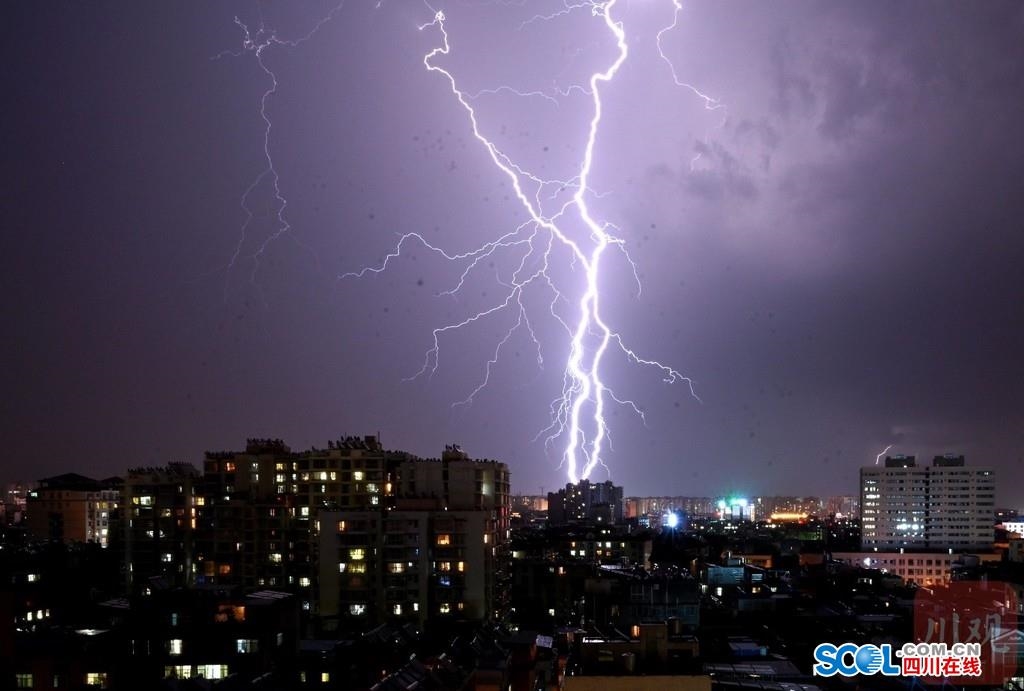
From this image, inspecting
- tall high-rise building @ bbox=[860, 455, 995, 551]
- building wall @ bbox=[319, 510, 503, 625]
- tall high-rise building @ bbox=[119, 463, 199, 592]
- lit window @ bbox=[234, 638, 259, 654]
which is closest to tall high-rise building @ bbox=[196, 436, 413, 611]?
tall high-rise building @ bbox=[119, 463, 199, 592]

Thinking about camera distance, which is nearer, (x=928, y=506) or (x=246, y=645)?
(x=246, y=645)

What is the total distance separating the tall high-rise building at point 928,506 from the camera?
4259 centimetres

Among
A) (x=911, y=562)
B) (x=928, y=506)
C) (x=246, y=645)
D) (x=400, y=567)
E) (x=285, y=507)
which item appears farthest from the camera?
(x=928, y=506)

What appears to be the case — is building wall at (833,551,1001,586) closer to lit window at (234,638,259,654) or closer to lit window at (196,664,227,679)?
lit window at (234,638,259,654)

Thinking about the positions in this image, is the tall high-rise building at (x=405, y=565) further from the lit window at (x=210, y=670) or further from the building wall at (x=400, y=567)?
the lit window at (x=210, y=670)

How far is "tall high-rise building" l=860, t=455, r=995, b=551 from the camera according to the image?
42594 mm

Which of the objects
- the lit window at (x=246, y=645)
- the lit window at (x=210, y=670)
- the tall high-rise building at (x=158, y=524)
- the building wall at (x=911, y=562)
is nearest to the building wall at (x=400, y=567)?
the lit window at (x=246, y=645)

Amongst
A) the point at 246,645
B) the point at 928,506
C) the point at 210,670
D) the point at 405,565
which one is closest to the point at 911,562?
the point at 928,506

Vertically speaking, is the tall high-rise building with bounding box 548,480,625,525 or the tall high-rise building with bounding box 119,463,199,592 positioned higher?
the tall high-rise building with bounding box 119,463,199,592

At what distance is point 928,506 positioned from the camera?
43781 millimetres

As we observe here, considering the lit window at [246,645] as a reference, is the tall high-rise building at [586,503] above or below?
below

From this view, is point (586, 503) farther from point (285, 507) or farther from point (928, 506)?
point (285, 507)

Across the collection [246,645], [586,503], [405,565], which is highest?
[405,565]

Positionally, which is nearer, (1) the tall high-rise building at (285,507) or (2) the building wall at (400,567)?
(2) the building wall at (400,567)
